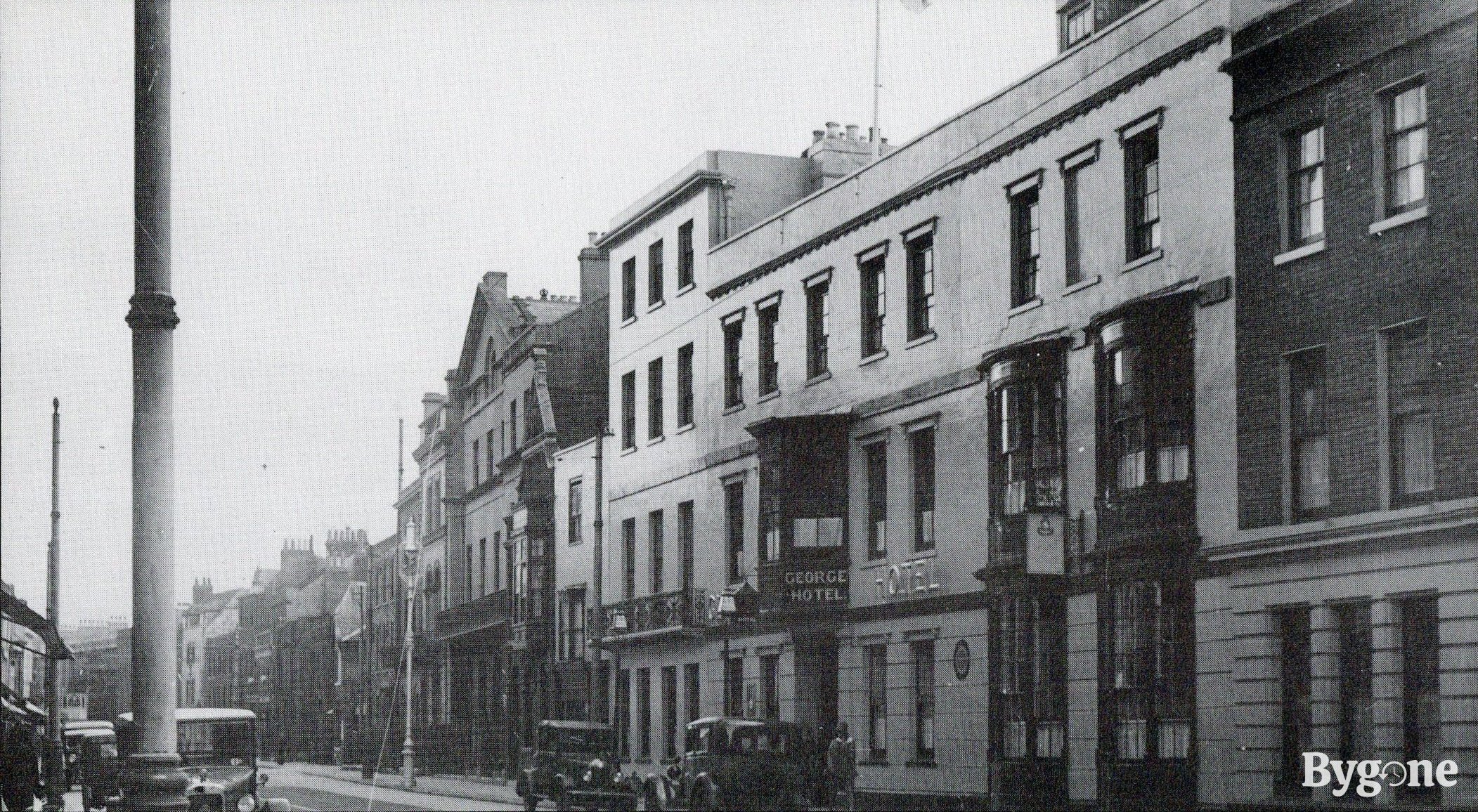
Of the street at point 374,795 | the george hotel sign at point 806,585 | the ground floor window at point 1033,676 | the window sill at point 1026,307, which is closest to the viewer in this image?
the ground floor window at point 1033,676

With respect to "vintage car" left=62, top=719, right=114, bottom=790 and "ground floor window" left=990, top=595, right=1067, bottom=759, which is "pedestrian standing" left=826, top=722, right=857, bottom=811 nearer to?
"ground floor window" left=990, top=595, right=1067, bottom=759

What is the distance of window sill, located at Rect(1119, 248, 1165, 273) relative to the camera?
84.6ft

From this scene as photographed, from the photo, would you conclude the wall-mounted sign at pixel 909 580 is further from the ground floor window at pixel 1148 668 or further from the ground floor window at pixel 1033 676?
the ground floor window at pixel 1148 668

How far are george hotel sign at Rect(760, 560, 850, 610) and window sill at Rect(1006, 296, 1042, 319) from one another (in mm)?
7419

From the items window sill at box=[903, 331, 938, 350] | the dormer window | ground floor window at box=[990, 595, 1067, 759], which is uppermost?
the dormer window

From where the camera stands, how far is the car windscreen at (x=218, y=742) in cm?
2695

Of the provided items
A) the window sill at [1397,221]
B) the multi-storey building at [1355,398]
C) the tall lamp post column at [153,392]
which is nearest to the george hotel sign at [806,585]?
the multi-storey building at [1355,398]

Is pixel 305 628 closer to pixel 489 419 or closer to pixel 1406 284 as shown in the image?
pixel 489 419

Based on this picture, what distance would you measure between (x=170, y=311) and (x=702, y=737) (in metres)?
20.1

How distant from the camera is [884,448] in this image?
3422cm

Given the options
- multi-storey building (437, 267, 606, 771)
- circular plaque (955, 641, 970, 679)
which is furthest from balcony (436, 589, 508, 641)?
circular plaque (955, 641, 970, 679)

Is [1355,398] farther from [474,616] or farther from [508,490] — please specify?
[474,616]

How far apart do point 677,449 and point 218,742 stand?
17.8 metres

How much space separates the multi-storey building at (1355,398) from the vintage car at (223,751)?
13.7m
